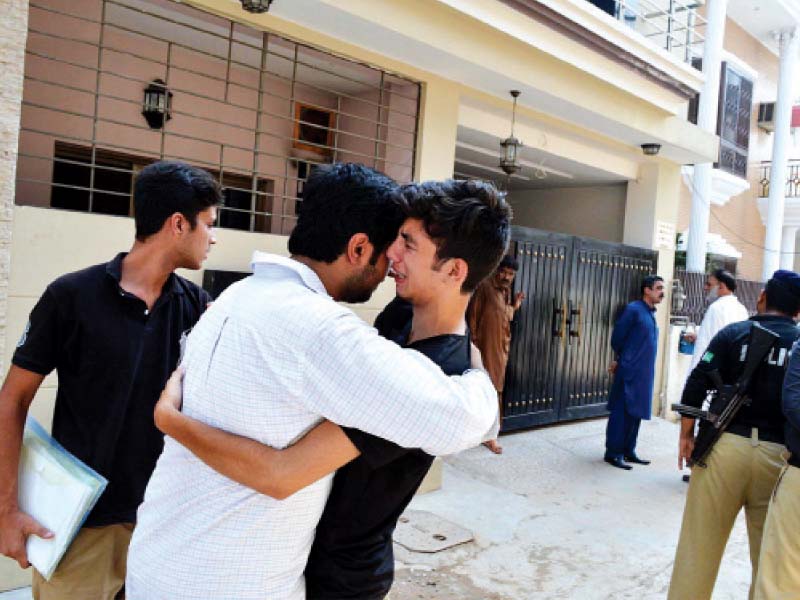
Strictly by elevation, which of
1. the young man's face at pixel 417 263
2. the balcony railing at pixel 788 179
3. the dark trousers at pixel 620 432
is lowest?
the dark trousers at pixel 620 432

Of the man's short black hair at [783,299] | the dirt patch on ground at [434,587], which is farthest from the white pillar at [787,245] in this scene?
the dirt patch on ground at [434,587]

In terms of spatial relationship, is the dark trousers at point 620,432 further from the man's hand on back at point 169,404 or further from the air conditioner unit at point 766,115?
the air conditioner unit at point 766,115

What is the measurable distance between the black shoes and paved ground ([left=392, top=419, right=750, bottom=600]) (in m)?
0.08

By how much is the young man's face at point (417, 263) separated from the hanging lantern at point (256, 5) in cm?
288

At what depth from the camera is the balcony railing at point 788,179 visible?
14.4 m

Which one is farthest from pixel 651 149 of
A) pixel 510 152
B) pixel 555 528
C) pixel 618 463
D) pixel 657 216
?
pixel 555 528

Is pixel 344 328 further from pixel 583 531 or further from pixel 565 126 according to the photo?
pixel 565 126

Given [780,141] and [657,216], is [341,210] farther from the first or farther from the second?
[780,141]

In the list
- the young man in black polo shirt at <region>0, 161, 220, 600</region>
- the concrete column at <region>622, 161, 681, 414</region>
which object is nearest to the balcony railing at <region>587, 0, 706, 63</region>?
the concrete column at <region>622, 161, 681, 414</region>

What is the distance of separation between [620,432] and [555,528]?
1861mm

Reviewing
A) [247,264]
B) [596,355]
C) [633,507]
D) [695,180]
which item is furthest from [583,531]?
[695,180]

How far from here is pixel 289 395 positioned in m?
1.11

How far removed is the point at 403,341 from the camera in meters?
1.41

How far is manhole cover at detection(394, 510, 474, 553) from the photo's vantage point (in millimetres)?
4043
